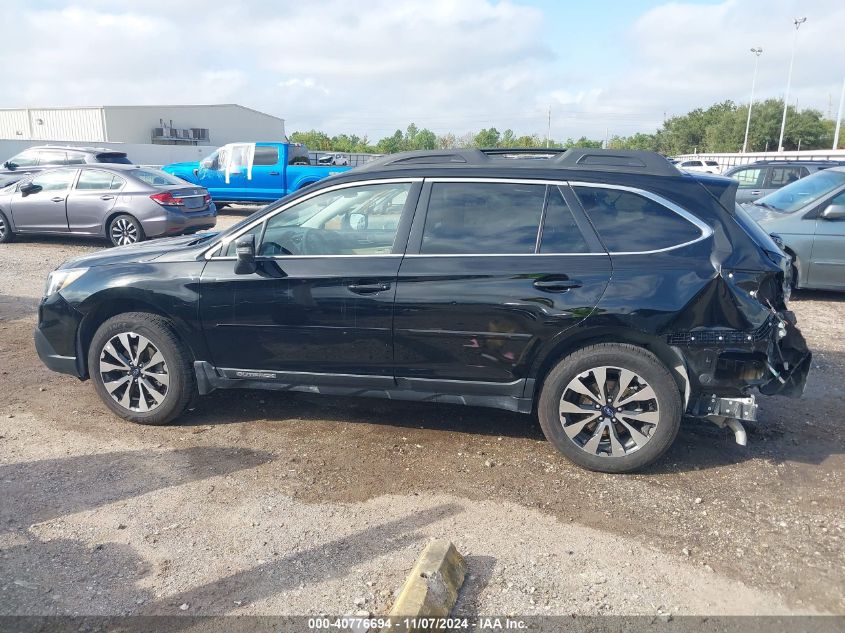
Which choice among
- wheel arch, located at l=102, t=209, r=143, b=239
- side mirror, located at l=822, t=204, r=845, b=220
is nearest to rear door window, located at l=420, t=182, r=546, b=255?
side mirror, located at l=822, t=204, r=845, b=220

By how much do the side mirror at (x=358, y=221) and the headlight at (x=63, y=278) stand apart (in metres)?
1.99

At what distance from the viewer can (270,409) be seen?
5.18 m

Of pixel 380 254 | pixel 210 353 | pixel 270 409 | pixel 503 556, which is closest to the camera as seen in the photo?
pixel 503 556

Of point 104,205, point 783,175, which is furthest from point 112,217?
point 783,175

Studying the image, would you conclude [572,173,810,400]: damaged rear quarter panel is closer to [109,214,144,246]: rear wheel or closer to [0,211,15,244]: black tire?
[109,214,144,246]: rear wheel

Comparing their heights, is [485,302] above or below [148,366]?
above

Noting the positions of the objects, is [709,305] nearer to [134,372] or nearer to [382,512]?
[382,512]

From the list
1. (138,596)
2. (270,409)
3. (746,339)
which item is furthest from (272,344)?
(746,339)

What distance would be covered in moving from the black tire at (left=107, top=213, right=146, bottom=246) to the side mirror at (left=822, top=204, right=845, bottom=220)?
421 inches

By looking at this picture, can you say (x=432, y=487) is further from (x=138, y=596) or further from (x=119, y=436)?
(x=119, y=436)

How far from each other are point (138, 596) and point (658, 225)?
3.47 meters

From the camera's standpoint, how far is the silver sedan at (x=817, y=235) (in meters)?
8.58

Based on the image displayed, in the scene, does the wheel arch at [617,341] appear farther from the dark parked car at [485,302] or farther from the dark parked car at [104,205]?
the dark parked car at [104,205]

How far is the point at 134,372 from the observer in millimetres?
4750
